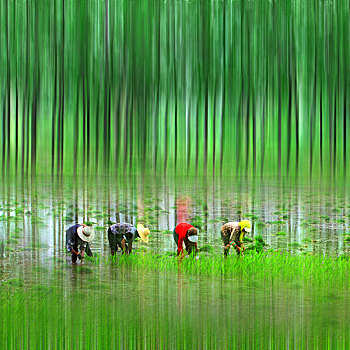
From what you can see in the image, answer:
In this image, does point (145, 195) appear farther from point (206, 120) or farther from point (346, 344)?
point (346, 344)

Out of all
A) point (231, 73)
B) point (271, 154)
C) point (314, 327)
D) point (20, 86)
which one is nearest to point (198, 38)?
point (231, 73)

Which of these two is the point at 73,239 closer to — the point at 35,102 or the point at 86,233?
the point at 86,233

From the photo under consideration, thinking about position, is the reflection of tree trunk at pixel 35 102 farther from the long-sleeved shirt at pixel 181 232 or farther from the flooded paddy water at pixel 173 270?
the long-sleeved shirt at pixel 181 232

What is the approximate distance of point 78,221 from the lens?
20.6 feet

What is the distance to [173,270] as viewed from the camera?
5691 mm

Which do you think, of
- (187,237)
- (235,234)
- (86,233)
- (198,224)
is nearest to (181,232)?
(187,237)

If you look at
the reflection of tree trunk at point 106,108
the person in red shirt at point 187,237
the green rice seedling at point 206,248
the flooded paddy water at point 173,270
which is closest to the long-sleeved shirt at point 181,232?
the person in red shirt at point 187,237

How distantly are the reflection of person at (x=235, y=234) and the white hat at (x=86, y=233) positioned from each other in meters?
1.57

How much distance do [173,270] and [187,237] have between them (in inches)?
16.8

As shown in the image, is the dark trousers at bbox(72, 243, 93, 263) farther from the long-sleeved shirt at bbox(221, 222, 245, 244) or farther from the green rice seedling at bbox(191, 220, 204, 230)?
the long-sleeved shirt at bbox(221, 222, 245, 244)

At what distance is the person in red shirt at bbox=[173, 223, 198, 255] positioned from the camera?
5824 millimetres

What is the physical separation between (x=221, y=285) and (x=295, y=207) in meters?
1.82

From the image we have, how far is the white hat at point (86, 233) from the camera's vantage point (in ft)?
18.4

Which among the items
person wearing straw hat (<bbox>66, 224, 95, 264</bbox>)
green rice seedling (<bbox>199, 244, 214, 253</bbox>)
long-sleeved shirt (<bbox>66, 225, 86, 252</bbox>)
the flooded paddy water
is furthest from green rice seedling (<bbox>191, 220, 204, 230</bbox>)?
long-sleeved shirt (<bbox>66, 225, 86, 252</bbox>)
